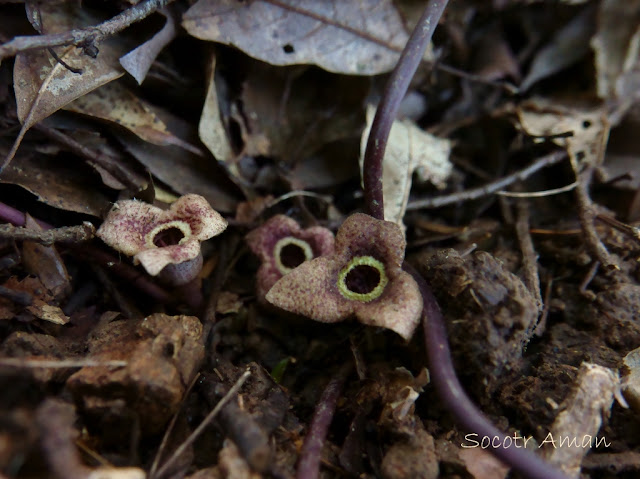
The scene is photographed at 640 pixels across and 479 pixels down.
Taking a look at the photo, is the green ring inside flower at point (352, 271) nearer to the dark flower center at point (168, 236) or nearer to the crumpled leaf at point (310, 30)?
the dark flower center at point (168, 236)

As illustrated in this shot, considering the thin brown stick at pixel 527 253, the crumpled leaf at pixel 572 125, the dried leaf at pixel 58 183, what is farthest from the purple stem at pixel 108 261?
the crumpled leaf at pixel 572 125

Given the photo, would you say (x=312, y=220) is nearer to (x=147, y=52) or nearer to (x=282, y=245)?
(x=282, y=245)

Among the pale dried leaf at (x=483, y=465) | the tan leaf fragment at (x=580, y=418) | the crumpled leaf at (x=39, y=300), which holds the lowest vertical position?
the crumpled leaf at (x=39, y=300)

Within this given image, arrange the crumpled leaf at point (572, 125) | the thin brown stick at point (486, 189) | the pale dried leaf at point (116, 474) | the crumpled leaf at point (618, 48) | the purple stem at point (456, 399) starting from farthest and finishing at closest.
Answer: the crumpled leaf at point (618, 48) < the crumpled leaf at point (572, 125) < the thin brown stick at point (486, 189) < the purple stem at point (456, 399) < the pale dried leaf at point (116, 474)

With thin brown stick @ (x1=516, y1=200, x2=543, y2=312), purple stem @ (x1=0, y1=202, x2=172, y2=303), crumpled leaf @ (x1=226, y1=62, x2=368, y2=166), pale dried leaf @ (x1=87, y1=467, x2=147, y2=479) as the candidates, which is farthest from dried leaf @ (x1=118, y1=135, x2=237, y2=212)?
thin brown stick @ (x1=516, y1=200, x2=543, y2=312)

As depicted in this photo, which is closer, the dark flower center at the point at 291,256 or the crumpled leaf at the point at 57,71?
the crumpled leaf at the point at 57,71

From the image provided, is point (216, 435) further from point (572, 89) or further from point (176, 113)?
point (572, 89)

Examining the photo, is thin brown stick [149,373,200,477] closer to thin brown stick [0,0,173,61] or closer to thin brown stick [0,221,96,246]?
thin brown stick [0,221,96,246]

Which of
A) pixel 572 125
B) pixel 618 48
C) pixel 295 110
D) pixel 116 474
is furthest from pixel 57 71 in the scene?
pixel 618 48
